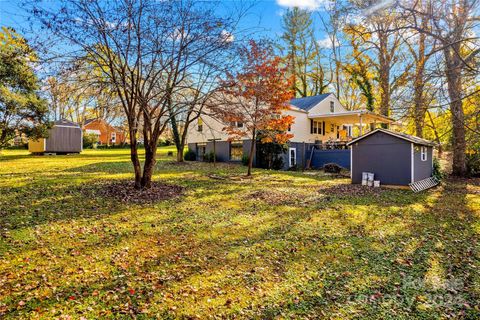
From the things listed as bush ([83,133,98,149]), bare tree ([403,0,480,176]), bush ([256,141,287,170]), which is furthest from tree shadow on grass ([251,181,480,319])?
bush ([83,133,98,149])

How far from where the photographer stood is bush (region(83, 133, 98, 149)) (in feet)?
118

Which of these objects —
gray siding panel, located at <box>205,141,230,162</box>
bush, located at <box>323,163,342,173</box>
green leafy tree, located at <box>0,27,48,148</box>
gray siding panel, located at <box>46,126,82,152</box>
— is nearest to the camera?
green leafy tree, located at <box>0,27,48,148</box>

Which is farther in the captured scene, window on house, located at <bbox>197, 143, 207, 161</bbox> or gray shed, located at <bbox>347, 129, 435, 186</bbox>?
window on house, located at <bbox>197, 143, 207, 161</bbox>

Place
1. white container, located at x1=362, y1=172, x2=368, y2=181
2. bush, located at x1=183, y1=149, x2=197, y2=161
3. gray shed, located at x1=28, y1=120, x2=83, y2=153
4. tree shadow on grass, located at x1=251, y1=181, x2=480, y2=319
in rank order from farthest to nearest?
bush, located at x1=183, y1=149, x2=197, y2=161
gray shed, located at x1=28, y1=120, x2=83, y2=153
white container, located at x1=362, y1=172, x2=368, y2=181
tree shadow on grass, located at x1=251, y1=181, x2=480, y2=319

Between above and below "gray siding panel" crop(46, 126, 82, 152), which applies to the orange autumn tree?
above

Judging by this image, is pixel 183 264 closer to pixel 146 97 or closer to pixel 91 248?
pixel 91 248

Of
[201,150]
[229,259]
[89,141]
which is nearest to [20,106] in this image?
[201,150]

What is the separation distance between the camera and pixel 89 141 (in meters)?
36.2

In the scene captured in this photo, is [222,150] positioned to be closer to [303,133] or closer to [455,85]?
[303,133]

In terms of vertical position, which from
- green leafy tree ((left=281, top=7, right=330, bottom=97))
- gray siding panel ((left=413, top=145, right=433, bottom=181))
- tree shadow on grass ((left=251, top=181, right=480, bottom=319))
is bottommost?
tree shadow on grass ((left=251, top=181, right=480, bottom=319))

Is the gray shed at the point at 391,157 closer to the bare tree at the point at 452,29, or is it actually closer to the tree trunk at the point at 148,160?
the bare tree at the point at 452,29

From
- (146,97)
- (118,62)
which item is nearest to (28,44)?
(118,62)

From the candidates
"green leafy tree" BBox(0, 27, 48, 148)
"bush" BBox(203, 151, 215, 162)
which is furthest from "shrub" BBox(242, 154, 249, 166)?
"green leafy tree" BBox(0, 27, 48, 148)

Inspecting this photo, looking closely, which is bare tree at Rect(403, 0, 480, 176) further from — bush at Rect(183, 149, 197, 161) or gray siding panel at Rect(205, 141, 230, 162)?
bush at Rect(183, 149, 197, 161)
